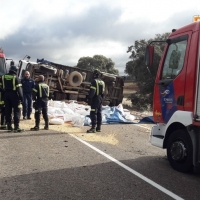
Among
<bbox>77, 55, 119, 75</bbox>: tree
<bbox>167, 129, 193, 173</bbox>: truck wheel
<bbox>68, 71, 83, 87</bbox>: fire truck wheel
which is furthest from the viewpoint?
<bbox>77, 55, 119, 75</bbox>: tree

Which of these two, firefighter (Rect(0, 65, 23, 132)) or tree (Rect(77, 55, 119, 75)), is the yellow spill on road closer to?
firefighter (Rect(0, 65, 23, 132))

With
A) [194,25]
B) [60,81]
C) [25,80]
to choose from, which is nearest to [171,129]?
[194,25]

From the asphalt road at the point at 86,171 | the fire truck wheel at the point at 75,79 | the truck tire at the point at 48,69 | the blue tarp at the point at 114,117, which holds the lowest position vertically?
the asphalt road at the point at 86,171

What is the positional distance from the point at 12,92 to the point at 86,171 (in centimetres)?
447

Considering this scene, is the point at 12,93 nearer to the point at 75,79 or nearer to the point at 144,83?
the point at 75,79

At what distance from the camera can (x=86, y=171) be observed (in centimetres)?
543

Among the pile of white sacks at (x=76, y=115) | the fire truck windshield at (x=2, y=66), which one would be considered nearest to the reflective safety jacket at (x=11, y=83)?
the pile of white sacks at (x=76, y=115)

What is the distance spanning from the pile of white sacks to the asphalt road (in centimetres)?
232

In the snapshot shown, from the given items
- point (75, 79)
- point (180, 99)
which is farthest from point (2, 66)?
point (180, 99)

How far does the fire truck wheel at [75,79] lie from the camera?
56.4 feet

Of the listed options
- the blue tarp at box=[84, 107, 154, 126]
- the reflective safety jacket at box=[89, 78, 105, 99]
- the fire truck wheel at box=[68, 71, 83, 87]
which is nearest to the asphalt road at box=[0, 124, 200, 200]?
the reflective safety jacket at box=[89, 78, 105, 99]

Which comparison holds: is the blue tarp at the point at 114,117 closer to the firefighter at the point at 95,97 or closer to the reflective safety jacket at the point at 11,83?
the firefighter at the point at 95,97

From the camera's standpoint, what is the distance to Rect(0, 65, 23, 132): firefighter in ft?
28.9

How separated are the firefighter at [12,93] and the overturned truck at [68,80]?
677 centimetres
